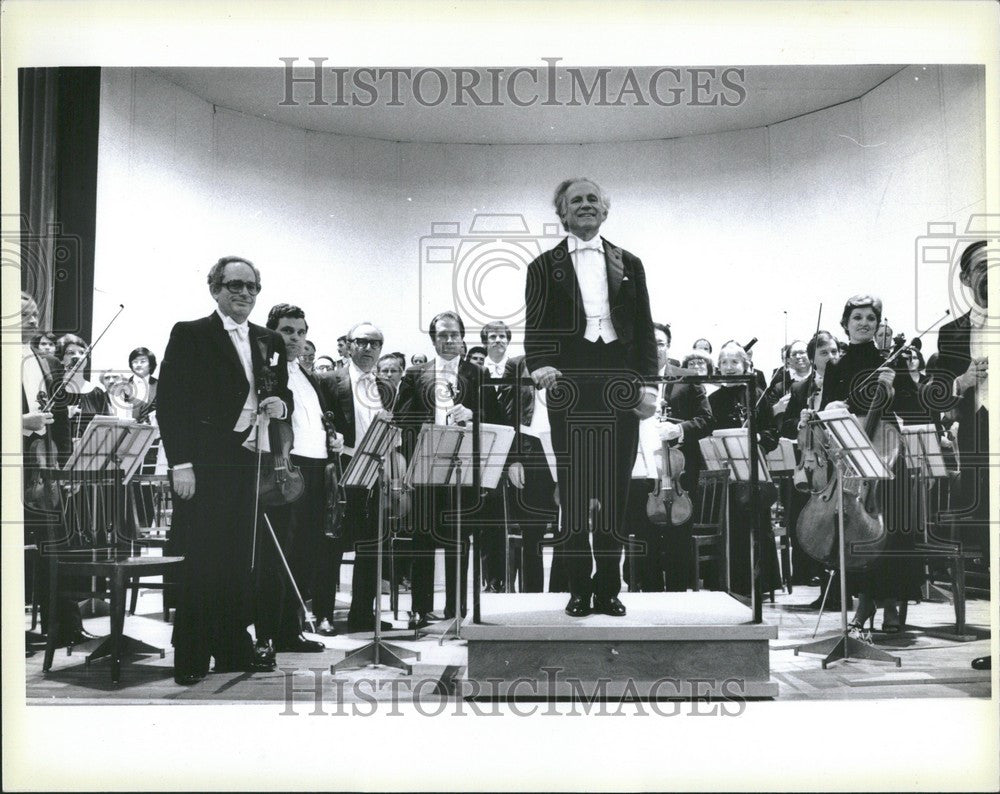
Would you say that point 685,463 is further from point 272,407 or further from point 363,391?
point 272,407

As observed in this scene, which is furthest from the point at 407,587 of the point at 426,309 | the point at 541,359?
the point at 541,359

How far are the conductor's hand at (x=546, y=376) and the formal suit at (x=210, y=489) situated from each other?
1345 millimetres

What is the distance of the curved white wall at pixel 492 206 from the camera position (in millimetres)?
4527

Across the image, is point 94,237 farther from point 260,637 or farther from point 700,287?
point 700,287

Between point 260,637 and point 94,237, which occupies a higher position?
point 94,237

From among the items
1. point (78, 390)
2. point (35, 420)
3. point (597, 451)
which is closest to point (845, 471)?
point (597, 451)

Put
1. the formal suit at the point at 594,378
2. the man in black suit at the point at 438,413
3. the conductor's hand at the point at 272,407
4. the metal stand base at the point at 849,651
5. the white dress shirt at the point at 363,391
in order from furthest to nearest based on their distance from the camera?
the white dress shirt at the point at 363,391 < the man in black suit at the point at 438,413 < the conductor's hand at the point at 272,407 < the metal stand base at the point at 849,651 < the formal suit at the point at 594,378

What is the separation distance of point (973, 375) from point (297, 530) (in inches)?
126

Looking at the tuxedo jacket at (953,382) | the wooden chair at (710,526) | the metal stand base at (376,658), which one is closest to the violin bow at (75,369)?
the metal stand base at (376,658)

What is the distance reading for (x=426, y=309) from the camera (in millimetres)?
4699

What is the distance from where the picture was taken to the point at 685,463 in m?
5.05

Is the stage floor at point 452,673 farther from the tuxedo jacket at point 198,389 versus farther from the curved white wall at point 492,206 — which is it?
the curved white wall at point 492,206

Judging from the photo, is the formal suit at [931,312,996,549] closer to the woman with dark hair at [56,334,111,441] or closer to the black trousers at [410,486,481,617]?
the black trousers at [410,486,481,617]

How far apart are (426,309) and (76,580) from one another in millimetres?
2047
